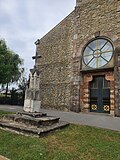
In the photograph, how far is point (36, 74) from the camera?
7.46 m

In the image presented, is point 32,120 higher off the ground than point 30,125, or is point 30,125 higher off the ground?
point 32,120

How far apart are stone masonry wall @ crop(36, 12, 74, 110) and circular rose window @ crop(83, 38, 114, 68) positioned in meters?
1.51

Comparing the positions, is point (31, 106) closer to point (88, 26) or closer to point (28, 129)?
point (28, 129)

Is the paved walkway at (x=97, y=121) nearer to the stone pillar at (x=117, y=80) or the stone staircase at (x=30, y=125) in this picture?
the stone pillar at (x=117, y=80)

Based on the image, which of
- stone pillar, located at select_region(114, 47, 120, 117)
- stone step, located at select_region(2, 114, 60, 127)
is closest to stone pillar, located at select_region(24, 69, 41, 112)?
stone step, located at select_region(2, 114, 60, 127)

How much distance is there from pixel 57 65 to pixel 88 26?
3715 millimetres

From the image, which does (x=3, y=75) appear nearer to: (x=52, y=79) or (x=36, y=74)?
(x=52, y=79)

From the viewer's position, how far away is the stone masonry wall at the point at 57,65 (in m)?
12.4

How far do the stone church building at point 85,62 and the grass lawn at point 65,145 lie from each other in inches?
188

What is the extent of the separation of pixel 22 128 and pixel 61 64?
8.07 meters

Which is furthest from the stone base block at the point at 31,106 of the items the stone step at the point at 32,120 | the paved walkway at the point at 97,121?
the paved walkway at the point at 97,121

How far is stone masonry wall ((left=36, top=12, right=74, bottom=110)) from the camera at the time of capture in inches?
490

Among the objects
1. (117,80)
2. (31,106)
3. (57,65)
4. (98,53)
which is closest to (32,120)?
(31,106)

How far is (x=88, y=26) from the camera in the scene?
11992 millimetres
